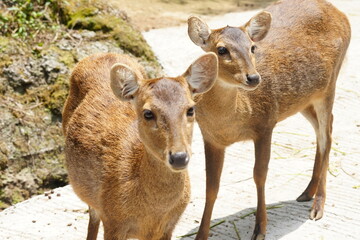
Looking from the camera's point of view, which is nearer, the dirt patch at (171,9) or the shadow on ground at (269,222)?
Result: the shadow on ground at (269,222)

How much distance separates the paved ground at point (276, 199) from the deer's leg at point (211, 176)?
0.82 feet

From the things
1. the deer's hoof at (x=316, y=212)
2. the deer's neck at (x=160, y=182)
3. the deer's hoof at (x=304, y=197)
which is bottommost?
the deer's hoof at (x=304, y=197)

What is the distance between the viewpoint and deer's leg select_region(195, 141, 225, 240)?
6.71 metres

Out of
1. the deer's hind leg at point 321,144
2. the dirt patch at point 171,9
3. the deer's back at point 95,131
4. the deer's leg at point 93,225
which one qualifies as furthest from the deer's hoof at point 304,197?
the dirt patch at point 171,9

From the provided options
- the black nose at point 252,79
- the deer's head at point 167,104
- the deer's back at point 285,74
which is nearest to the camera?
the deer's head at point 167,104

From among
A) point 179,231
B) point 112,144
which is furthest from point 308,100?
point 112,144

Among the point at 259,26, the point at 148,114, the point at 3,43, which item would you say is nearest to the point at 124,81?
the point at 148,114

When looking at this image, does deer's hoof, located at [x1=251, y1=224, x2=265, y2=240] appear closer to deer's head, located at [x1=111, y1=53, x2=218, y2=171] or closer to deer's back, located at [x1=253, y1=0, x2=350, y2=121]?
deer's back, located at [x1=253, y1=0, x2=350, y2=121]

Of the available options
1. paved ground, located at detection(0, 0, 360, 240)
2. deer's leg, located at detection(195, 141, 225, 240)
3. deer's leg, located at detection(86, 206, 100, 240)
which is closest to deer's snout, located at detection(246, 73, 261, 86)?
deer's leg, located at detection(195, 141, 225, 240)

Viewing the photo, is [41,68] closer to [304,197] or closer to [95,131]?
[95,131]

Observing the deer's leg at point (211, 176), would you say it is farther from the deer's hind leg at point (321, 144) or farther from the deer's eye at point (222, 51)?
the deer's hind leg at point (321, 144)

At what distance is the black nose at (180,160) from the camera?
15.0 feet

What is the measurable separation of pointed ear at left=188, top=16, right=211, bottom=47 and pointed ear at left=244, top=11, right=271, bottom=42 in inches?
15.7

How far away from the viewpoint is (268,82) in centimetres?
673
